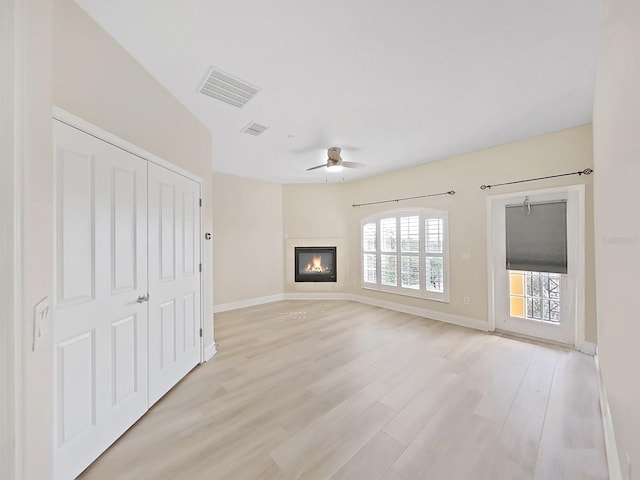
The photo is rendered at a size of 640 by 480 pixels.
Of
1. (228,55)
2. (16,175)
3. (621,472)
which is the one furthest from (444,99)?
(16,175)

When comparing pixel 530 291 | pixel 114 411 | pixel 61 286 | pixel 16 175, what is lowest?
pixel 114 411

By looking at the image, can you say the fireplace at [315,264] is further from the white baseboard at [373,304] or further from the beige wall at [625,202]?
the beige wall at [625,202]

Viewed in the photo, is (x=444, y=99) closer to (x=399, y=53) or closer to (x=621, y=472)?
(x=399, y=53)

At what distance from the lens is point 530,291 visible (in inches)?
140

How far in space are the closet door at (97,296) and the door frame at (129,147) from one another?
0.04 m

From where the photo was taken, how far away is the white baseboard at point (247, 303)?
497 centimetres

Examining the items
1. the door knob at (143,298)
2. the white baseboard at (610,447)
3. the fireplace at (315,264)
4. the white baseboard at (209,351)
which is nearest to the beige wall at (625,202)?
the white baseboard at (610,447)

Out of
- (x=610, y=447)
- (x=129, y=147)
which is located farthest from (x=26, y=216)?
(x=610, y=447)

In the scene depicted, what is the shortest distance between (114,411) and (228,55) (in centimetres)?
268

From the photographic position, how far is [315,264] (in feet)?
20.0

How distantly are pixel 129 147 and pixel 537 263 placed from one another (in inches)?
188

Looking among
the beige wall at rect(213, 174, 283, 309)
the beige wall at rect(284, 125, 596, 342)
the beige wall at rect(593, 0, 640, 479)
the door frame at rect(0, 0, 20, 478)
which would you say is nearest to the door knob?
the door frame at rect(0, 0, 20, 478)

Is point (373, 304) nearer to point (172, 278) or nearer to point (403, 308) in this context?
point (403, 308)

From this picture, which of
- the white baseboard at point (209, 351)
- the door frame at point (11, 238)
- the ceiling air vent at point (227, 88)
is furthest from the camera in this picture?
the white baseboard at point (209, 351)
